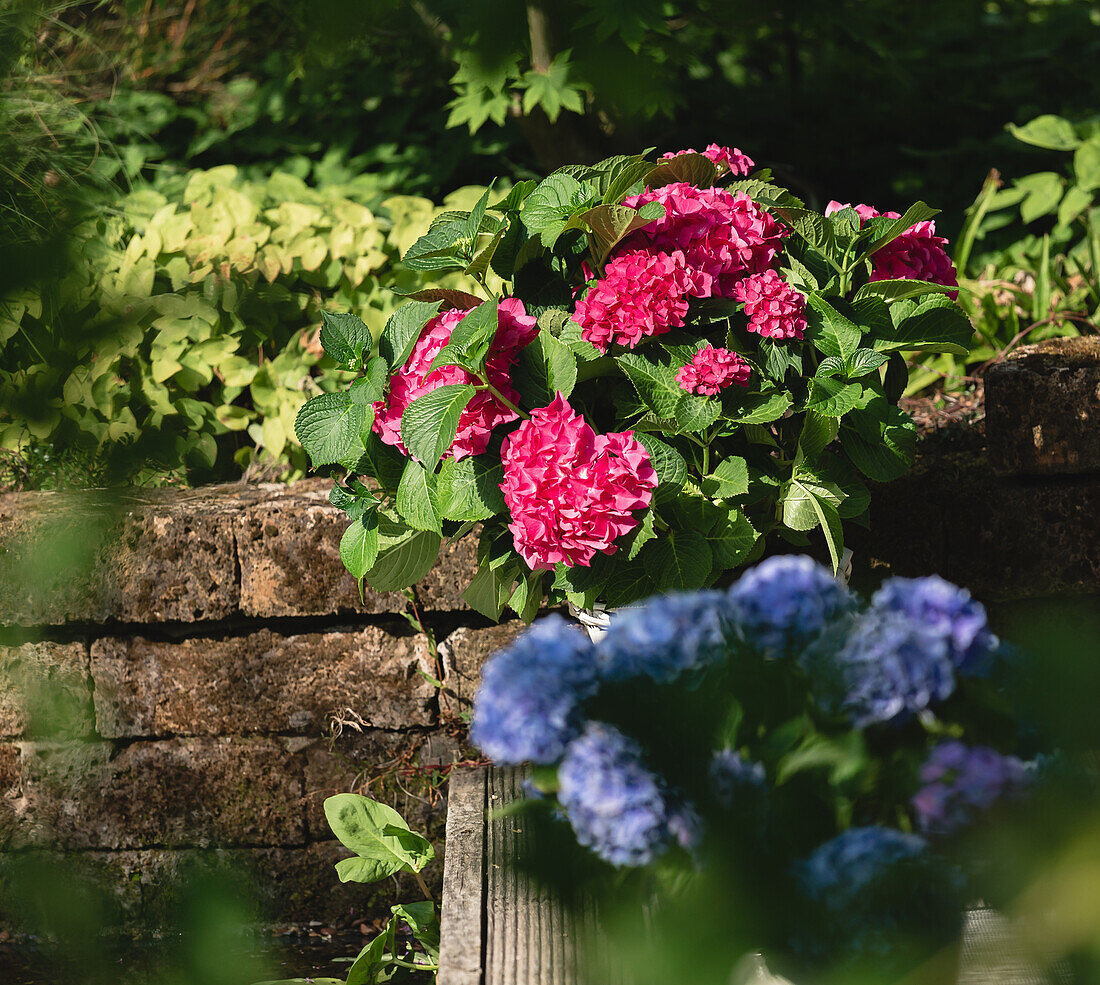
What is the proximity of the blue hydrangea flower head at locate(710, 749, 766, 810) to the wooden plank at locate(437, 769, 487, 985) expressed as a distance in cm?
56

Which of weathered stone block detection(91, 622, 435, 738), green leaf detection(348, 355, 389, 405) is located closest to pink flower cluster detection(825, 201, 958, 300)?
green leaf detection(348, 355, 389, 405)

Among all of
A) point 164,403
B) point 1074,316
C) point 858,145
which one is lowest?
point 164,403

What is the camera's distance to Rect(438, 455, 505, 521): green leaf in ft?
4.25

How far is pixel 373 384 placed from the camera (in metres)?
1.33

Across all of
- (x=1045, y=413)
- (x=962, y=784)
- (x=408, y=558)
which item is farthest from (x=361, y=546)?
(x=1045, y=413)

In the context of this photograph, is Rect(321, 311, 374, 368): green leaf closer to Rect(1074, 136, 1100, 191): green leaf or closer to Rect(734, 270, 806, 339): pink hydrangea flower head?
Rect(734, 270, 806, 339): pink hydrangea flower head

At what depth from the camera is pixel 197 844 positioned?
2.08 m

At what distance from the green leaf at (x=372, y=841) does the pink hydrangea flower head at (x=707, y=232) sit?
1019mm

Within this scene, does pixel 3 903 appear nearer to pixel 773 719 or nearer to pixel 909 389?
pixel 773 719

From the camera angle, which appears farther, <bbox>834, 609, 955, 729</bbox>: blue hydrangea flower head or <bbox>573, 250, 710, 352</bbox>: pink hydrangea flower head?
<bbox>573, 250, 710, 352</bbox>: pink hydrangea flower head

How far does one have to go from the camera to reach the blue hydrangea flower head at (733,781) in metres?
0.64

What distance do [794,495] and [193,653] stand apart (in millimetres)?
1294

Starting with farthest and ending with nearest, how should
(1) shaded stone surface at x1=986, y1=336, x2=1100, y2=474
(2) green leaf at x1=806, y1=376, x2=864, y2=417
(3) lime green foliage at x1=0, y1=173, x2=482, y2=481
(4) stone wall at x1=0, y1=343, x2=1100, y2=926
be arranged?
(3) lime green foliage at x1=0, y1=173, x2=482, y2=481 → (4) stone wall at x1=0, y1=343, x2=1100, y2=926 → (1) shaded stone surface at x1=986, y1=336, x2=1100, y2=474 → (2) green leaf at x1=806, y1=376, x2=864, y2=417

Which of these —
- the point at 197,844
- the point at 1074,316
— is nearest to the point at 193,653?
the point at 197,844
